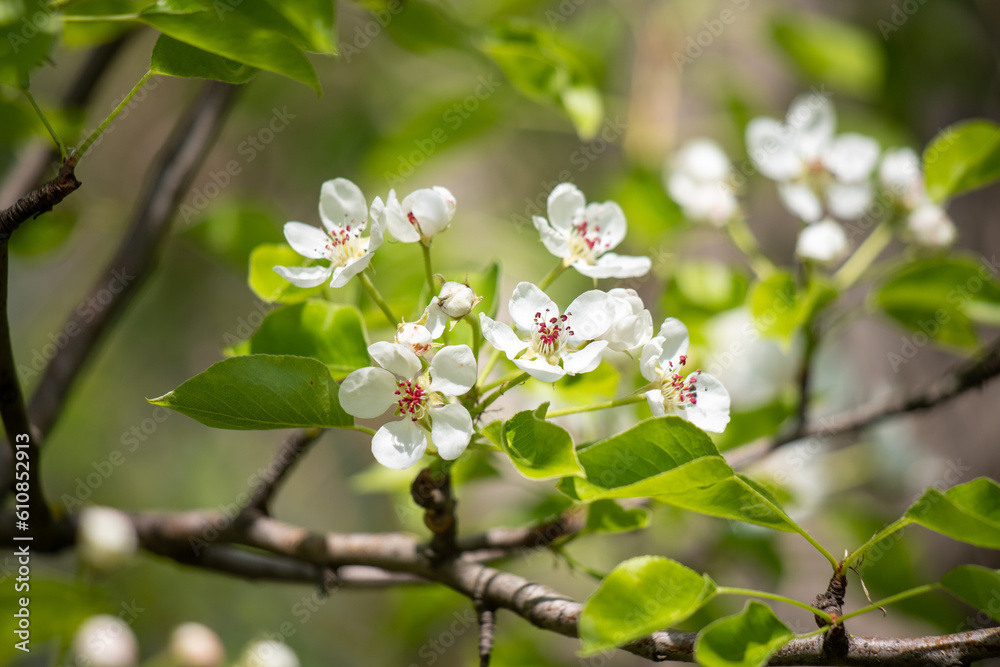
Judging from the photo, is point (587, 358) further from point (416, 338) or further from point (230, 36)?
point (230, 36)

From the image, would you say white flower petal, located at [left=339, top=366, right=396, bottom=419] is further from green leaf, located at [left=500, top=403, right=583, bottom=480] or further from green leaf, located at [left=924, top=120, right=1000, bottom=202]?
green leaf, located at [left=924, top=120, right=1000, bottom=202]

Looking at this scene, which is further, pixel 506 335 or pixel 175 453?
pixel 175 453

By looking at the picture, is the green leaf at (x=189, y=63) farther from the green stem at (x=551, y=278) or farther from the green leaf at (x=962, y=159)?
the green leaf at (x=962, y=159)

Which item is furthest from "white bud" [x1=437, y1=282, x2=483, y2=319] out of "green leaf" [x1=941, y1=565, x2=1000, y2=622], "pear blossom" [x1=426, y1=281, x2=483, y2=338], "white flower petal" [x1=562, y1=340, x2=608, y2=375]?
"green leaf" [x1=941, y1=565, x2=1000, y2=622]

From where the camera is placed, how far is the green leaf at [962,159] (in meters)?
1.19

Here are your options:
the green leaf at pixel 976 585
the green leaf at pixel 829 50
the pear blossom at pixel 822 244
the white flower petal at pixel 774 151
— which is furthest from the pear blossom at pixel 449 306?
the green leaf at pixel 829 50

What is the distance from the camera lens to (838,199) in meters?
1.34

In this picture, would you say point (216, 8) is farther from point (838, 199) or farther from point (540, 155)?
point (540, 155)

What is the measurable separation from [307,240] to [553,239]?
30 cm

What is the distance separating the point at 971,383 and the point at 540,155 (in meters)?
2.42

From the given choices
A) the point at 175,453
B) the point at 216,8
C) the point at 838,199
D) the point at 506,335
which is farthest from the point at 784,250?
the point at 175,453

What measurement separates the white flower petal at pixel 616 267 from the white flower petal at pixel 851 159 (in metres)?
0.60

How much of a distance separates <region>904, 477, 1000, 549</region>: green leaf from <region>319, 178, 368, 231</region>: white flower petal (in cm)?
66

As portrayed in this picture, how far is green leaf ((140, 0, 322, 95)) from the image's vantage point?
0.74 m
